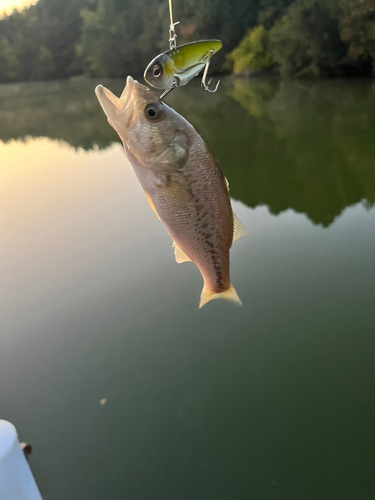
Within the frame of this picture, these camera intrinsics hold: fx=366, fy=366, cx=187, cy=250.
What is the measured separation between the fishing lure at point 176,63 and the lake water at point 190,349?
7.19 feet

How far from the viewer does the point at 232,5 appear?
59.7 ft

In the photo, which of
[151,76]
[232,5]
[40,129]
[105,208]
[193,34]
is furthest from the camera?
[232,5]

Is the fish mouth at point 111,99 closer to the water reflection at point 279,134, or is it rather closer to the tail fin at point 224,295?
the tail fin at point 224,295

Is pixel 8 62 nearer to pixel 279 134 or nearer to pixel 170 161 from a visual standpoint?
pixel 279 134

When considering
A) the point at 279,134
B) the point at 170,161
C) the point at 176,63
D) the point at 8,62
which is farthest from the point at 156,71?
the point at 8,62

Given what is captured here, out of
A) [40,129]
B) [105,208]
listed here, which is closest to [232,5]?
[40,129]

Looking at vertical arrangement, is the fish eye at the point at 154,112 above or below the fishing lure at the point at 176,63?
below

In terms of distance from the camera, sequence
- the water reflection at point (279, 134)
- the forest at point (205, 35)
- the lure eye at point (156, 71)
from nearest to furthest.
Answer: the lure eye at point (156, 71), the water reflection at point (279, 134), the forest at point (205, 35)

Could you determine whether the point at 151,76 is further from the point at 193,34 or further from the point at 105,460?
the point at 193,34

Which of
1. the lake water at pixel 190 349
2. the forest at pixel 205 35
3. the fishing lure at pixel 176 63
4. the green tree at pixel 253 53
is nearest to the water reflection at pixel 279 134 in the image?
the lake water at pixel 190 349

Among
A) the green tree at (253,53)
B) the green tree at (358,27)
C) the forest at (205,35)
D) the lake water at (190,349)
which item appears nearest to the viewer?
the lake water at (190,349)

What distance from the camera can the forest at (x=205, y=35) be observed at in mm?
14484

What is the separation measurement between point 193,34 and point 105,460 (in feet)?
58.8

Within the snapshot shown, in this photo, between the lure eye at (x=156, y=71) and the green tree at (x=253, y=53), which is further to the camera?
the green tree at (x=253, y=53)
